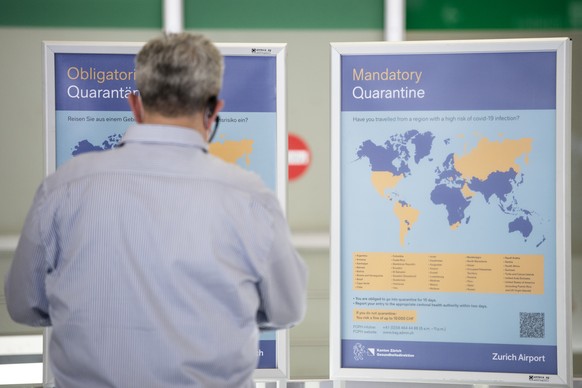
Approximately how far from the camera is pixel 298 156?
372 cm

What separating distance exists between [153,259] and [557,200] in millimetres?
1641

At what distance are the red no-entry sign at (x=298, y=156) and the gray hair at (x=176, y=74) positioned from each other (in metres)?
2.16

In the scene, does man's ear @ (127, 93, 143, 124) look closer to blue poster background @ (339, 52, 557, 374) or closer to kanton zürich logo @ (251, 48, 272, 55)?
kanton zürich logo @ (251, 48, 272, 55)

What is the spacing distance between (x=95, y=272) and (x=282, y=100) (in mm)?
1261

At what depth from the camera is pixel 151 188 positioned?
144 centimetres

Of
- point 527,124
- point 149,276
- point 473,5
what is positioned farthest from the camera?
point 473,5

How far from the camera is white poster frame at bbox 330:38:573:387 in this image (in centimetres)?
246

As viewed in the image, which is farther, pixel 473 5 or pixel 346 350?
pixel 473 5

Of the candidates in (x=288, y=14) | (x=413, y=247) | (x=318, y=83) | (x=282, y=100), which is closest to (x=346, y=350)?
(x=413, y=247)

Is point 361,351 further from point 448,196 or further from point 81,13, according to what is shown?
point 81,13

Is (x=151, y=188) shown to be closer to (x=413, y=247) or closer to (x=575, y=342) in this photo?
(x=413, y=247)

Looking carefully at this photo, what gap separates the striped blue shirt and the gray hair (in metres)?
0.06

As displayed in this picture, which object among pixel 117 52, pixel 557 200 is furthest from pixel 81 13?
pixel 557 200

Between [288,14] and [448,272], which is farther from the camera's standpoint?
[288,14]
